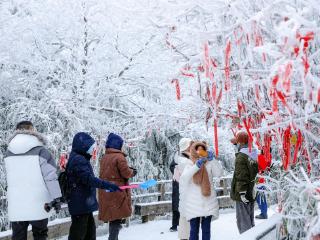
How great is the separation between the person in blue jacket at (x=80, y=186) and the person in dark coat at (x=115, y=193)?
3.82 feet

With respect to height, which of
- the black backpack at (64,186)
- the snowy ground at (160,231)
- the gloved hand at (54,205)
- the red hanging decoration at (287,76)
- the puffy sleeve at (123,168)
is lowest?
the snowy ground at (160,231)

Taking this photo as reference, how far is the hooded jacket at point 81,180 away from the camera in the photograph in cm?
592

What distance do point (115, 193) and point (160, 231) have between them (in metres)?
2.78

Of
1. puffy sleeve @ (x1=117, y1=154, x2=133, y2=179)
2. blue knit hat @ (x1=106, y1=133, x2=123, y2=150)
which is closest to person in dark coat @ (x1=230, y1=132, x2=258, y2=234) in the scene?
puffy sleeve @ (x1=117, y1=154, x2=133, y2=179)

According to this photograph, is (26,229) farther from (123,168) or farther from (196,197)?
(196,197)

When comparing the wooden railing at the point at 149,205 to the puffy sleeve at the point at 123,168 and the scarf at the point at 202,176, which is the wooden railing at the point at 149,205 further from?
the scarf at the point at 202,176

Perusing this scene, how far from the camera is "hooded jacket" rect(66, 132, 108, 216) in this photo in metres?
5.92

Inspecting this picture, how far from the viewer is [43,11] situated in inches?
385

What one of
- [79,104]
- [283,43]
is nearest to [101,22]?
[79,104]

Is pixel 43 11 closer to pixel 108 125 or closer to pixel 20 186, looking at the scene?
pixel 108 125

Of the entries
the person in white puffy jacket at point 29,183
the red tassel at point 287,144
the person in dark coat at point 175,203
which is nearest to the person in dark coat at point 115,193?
the person in white puffy jacket at point 29,183

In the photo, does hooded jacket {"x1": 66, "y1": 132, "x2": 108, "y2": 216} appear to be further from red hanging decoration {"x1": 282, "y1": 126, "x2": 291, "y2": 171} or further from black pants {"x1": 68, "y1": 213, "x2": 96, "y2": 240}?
red hanging decoration {"x1": 282, "y1": 126, "x2": 291, "y2": 171}

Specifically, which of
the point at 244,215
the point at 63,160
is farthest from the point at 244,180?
the point at 63,160

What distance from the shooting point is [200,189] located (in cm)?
643
